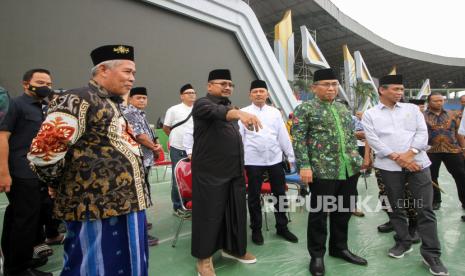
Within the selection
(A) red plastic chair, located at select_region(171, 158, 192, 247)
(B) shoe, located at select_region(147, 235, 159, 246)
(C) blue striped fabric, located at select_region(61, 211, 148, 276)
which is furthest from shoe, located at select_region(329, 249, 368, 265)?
(C) blue striped fabric, located at select_region(61, 211, 148, 276)

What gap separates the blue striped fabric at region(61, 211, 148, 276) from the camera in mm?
1664

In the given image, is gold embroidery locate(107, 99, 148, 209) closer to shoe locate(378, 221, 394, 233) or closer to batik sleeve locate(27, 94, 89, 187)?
batik sleeve locate(27, 94, 89, 187)

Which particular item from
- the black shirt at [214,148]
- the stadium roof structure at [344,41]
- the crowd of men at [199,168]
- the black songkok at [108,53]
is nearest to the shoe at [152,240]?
the crowd of men at [199,168]

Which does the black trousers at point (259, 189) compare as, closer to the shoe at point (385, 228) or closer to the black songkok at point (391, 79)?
the shoe at point (385, 228)

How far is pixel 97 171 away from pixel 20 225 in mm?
1623

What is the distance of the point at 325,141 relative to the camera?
290cm

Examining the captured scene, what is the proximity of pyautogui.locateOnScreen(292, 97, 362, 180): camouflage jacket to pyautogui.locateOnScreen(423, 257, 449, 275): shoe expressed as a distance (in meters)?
0.98

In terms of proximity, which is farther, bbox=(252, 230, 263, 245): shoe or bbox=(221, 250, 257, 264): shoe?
bbox=(252, 230, 263, 245): shoe

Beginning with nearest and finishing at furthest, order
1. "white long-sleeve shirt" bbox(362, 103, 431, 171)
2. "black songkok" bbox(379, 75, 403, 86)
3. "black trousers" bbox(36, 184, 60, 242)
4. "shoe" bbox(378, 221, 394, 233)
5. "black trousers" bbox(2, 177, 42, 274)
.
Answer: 1. "black trousers" bbox(2, 177, 42, 274)
2. "white long-sleeve shirt" bbox(362, 103, 431, 171)
3. "black songkok" bbox(379, 75, 403, 86)
4. "black trousers" bbox(36, 184, 60, 242)
5. "shoe" bbox(378, 221, 394, 233)

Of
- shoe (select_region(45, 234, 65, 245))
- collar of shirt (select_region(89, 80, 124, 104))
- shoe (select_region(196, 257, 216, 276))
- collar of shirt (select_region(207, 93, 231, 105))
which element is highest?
collar of shirt (select_region(89, 80, 124, 104))

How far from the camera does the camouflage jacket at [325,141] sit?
2.86 m

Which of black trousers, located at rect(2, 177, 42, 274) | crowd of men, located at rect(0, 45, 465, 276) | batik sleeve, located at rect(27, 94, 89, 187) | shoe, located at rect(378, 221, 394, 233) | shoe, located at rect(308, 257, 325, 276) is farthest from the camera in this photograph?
shoe, located at rect(378, 221, 394, 233)

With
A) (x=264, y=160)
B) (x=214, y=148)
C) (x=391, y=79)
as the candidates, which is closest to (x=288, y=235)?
(x=264, y=160)

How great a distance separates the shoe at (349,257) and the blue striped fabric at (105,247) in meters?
2.03
